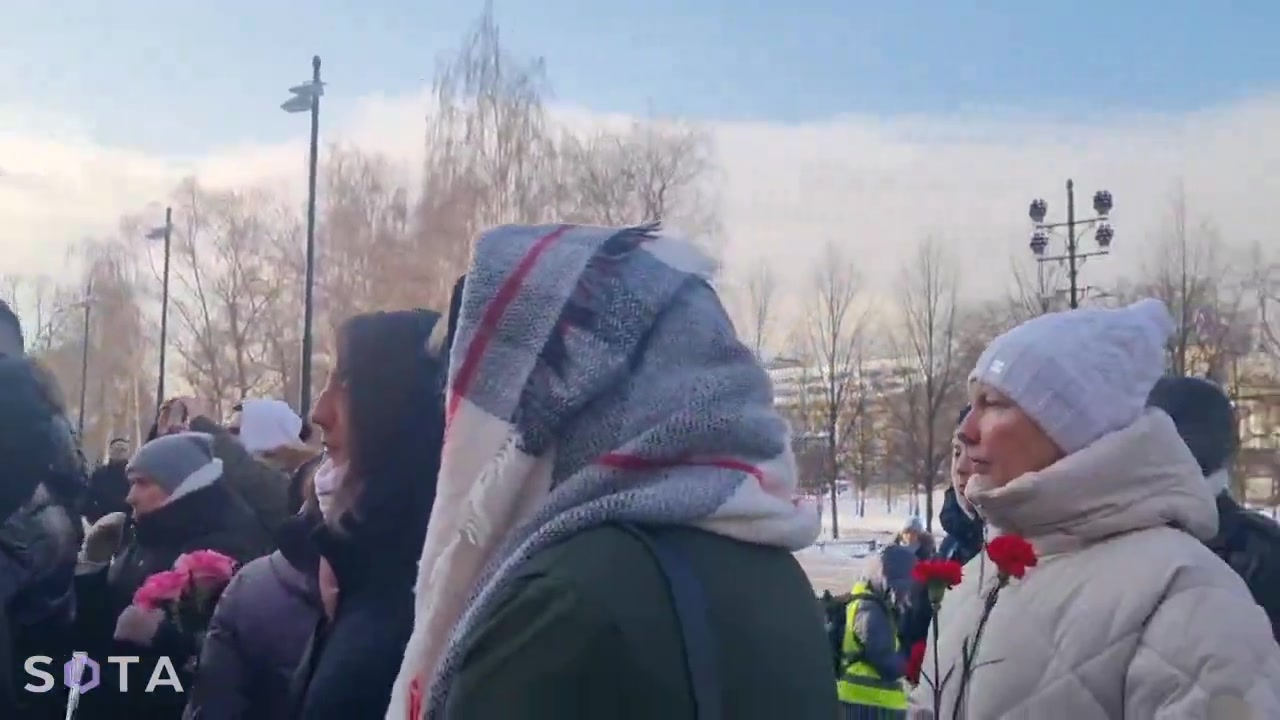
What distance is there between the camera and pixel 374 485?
308 cm

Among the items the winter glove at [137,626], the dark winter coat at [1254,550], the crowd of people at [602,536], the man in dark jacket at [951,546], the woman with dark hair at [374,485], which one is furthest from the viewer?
the man in dark jacket at [951,546]

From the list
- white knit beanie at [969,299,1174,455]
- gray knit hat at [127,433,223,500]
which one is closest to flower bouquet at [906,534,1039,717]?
white knit beanie at [969,299,1174,455]

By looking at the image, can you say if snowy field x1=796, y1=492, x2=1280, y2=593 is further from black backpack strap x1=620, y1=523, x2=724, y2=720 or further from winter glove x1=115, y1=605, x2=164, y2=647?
black backpack strap x1=620, y1=523, x2=724, y2=720

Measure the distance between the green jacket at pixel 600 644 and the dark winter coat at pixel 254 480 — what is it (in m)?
4.40

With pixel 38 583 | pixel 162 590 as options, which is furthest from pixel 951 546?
pixel 38 583

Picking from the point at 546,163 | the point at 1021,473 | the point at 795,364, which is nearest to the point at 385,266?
the point at 546,163

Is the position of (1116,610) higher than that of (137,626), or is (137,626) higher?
(1116,610)

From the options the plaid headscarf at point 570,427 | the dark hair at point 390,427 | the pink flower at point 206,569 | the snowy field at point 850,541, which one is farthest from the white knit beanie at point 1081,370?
the snowy field at point 850,541

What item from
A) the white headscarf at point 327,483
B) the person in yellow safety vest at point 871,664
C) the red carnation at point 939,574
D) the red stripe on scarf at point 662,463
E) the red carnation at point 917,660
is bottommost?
the person in yellow safety vest at point 871,664

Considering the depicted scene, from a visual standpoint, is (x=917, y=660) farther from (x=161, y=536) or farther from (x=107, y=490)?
(x=107, y=490)

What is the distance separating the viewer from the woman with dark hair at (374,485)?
2.98 metres

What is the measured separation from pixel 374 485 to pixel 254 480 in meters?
3.13

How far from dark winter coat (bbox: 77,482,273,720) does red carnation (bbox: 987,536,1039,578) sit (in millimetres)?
2462

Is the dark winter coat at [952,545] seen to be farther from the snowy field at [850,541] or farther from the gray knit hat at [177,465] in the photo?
the snowy field at [850,541]
